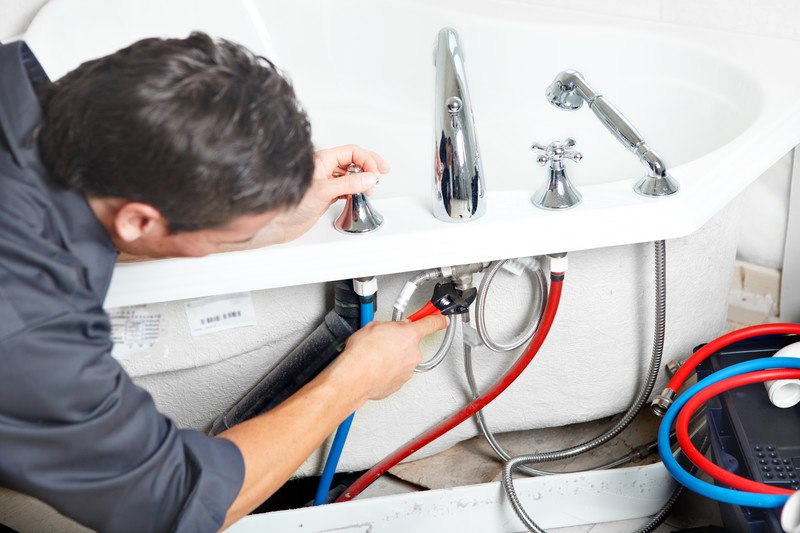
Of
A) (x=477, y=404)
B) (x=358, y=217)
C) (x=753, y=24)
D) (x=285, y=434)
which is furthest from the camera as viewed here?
(x=753, y=24)

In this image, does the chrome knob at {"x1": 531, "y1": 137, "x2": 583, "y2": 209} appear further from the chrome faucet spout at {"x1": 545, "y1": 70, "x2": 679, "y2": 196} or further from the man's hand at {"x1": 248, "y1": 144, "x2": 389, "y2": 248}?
the man's hand at {"x1": 248, "y1": 144, "x2": 389, "y2": 248}

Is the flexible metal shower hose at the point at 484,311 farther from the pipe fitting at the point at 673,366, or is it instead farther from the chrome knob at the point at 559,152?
the pipe fitting at the point at 673,366

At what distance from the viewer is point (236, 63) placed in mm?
819

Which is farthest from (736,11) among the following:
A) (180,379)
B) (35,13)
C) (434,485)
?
(35,13)

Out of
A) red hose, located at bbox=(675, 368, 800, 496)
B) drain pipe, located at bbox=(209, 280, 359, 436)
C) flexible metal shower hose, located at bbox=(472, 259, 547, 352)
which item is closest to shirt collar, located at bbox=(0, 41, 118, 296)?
drain pipe, located at bbox=(209, 280, 359, 436)

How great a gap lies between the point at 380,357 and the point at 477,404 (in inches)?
11.5

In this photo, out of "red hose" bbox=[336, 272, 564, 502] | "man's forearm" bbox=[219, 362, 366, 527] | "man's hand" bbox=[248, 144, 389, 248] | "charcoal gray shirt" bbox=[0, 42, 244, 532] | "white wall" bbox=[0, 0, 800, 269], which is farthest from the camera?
"white wall" bbox=[0, 0, 800, 269]

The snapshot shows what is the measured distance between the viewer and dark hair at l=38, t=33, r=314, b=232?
2.54 feet

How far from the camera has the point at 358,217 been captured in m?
1.05

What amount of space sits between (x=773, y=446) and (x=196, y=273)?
812 mm

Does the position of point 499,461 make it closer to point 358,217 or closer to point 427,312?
point 427,312

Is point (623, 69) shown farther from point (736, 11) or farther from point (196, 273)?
point (196, 273)

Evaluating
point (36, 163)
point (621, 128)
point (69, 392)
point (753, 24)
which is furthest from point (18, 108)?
point (753, 24)

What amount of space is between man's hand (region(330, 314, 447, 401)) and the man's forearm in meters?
0.01
